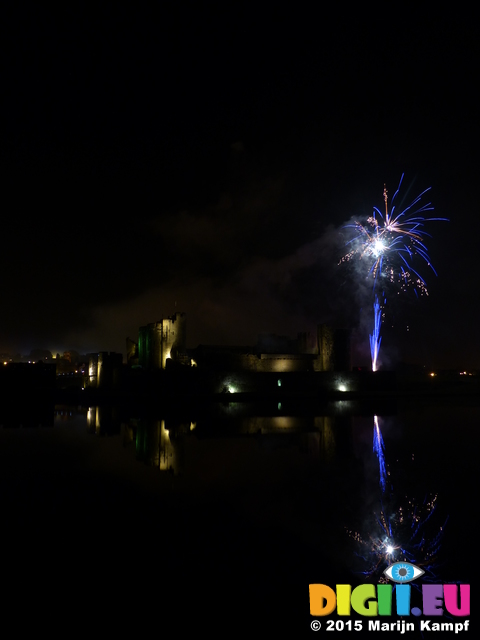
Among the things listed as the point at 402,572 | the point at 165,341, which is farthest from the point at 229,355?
the point at 402,572

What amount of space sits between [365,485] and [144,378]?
70.8ft

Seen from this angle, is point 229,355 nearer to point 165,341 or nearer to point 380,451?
point 165,341

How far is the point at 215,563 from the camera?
431cm

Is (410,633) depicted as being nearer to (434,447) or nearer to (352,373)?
(434,447)

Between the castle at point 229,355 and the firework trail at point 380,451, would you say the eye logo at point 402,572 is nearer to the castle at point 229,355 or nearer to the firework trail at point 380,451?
the firework trail at point 380,451

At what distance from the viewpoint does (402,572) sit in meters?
4.24

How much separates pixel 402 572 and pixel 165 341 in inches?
1194

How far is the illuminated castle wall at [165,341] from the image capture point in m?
33.6

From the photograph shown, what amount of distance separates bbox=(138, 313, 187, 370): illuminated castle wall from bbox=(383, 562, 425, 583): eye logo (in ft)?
95.3

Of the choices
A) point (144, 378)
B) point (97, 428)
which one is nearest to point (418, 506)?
point (97, 428)

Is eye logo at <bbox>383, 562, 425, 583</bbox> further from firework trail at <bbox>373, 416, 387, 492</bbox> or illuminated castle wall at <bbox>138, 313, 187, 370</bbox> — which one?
illuminated castle wall at <bbox>138, 313, 187, 370</bbox>

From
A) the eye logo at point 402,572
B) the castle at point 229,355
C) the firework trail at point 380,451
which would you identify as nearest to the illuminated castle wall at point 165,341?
the castle at point 229,355

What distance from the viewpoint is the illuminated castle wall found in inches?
1321

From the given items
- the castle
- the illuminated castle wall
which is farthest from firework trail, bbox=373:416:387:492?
the illuminated castle wall
